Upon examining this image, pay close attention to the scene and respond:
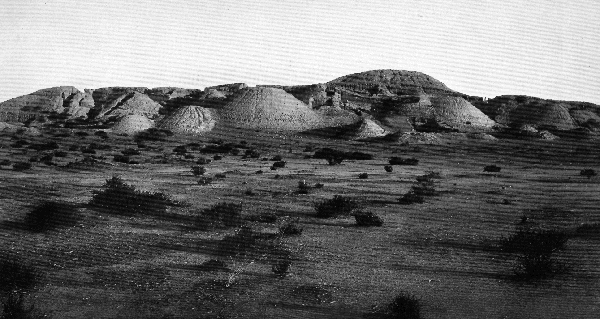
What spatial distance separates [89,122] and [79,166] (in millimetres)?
36980

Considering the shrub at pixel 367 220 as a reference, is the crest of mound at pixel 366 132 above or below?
above

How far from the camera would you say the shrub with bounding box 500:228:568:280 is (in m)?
8.68

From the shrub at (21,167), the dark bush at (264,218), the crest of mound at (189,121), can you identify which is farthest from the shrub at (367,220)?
the crest of mound at (189,121)

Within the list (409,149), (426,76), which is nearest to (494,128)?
(409,149)

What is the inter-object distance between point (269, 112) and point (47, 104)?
3401cm

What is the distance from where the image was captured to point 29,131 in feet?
156

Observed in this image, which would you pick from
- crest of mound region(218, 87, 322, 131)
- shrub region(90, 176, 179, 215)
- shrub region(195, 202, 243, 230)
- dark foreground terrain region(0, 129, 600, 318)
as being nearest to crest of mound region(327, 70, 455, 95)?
crest of mound region(218, 87, 322, 131)

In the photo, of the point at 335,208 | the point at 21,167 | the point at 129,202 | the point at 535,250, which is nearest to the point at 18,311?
the point at 129,202

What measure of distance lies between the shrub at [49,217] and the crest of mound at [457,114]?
163ft

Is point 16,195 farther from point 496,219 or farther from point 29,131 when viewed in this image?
point 29,131

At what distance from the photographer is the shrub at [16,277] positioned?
8250 millimetres

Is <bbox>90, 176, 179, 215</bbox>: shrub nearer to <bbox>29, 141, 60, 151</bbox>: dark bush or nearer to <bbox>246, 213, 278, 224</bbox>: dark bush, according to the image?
<bbox>246, 213, 278, 224</bbox>: dark bush

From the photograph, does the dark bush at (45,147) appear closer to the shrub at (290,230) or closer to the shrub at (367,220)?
the shrub at (290,230)

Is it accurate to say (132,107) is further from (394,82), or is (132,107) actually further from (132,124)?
(394,82)
